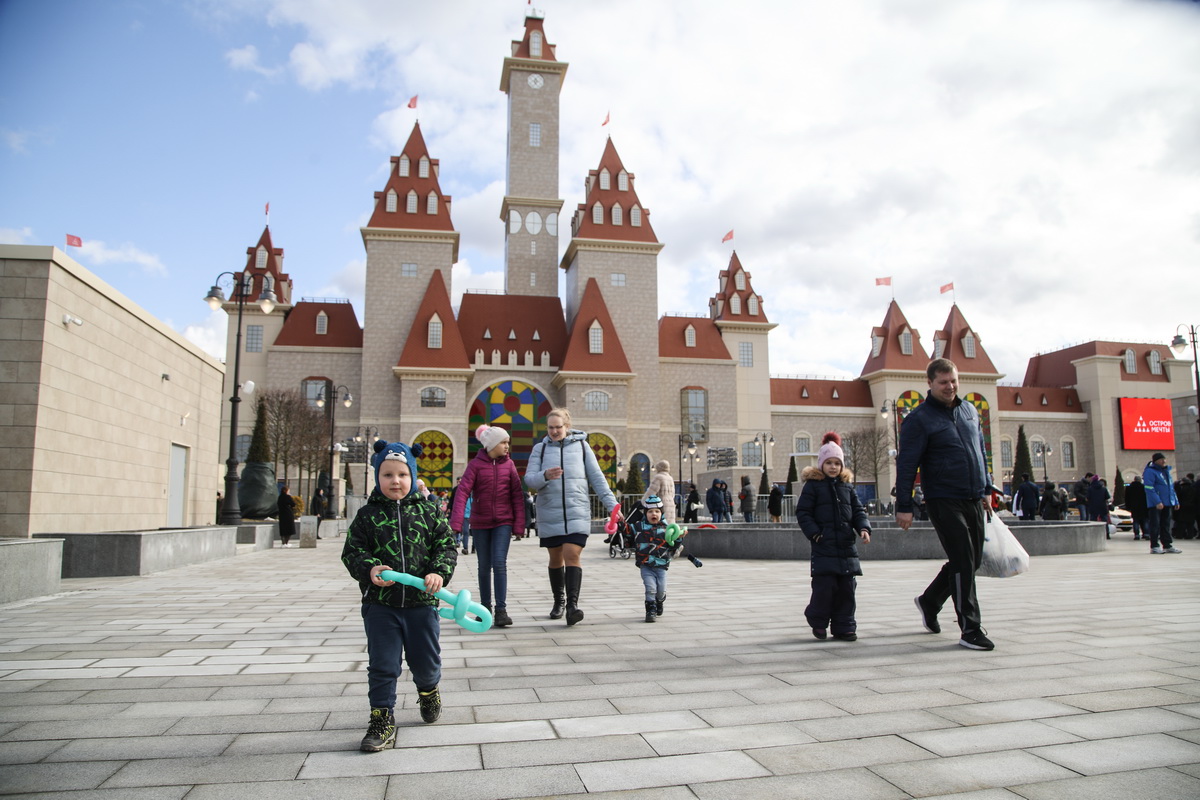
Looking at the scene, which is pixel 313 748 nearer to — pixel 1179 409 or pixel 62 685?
pixel 62 685

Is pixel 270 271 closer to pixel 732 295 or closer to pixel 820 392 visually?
pixel 732 295

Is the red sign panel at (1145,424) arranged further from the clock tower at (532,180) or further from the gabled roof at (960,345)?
the clock tower at (532,180)

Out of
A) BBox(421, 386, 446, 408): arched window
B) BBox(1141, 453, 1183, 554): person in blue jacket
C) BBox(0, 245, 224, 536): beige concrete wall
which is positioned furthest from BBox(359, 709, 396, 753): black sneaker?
BBox(421, 386, 446, 408): arched window

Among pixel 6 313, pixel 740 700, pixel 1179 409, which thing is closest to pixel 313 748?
pixel 740 700

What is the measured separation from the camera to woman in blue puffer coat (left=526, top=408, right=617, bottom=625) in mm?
6629

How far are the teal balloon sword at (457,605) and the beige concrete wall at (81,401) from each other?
992cm

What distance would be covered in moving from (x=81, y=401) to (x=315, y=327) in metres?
35.7

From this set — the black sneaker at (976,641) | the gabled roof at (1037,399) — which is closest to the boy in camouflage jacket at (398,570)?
the black sneaker at (976,641)

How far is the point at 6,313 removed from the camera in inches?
425

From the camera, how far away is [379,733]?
331 centimetres

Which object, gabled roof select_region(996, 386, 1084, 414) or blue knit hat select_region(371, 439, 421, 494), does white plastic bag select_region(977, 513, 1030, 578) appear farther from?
gabled roof select_region(996, 386, 1084, 414)

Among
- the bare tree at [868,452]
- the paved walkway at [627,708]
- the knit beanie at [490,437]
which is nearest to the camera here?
the paved walkway at [627,708]

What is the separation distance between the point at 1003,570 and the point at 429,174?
44.8 m

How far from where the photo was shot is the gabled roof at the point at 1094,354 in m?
62.5
